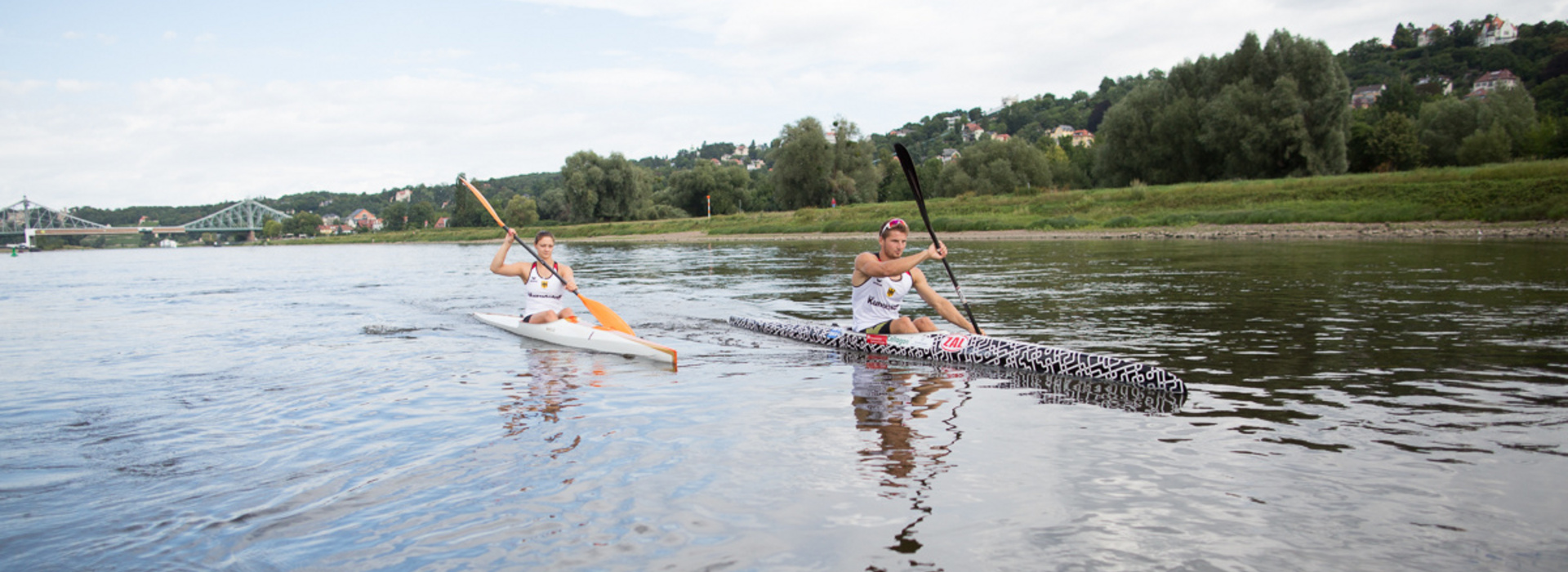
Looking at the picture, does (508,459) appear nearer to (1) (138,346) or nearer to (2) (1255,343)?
(2) (1255,343)

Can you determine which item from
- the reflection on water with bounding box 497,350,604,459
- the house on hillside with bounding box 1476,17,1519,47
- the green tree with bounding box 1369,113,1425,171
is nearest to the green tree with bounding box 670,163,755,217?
the green tree with bounding box 1369,113,1425,171

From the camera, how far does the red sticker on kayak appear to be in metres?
9.08

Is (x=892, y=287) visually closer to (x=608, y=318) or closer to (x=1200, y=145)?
(x=608, y=318)

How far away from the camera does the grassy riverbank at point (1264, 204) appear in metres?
30.8

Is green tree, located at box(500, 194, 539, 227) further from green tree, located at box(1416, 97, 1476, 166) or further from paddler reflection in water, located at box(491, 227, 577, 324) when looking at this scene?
paddler reflection in water, located at box(491, 227, 577, 324)

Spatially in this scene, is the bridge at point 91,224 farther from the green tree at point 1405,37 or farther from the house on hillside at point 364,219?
the green tree at point 1405,37

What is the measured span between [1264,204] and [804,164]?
42.2 metres

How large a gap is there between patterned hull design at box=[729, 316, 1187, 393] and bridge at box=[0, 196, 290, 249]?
135 metres

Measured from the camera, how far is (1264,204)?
121ft

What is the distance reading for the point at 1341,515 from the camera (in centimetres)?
447

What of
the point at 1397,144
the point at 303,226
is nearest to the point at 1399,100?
the point at 1397,144

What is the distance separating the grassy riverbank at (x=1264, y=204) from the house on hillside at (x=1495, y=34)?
13102 centimetres

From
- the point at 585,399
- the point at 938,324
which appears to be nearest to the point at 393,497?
the point at 585,399

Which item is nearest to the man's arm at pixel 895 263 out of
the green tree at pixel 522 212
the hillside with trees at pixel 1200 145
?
the hillside with trees at pixel 1200 145
